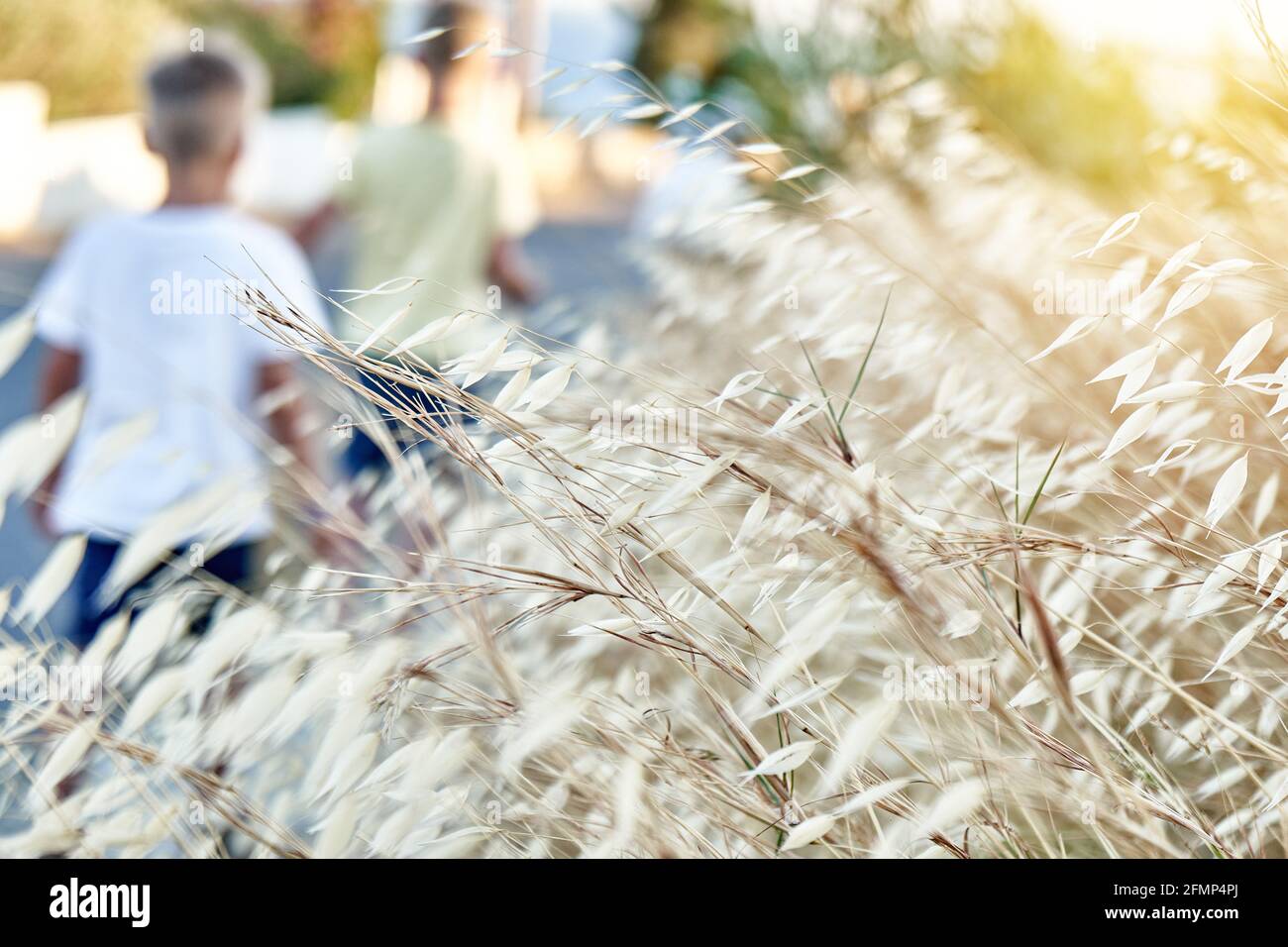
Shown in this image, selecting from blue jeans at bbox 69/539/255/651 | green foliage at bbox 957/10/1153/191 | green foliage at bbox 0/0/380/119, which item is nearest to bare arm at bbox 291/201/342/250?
blue jeans at bbox 69/539/255/651

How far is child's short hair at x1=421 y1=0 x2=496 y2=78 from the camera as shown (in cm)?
146

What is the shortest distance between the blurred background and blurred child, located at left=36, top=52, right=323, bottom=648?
170 mm

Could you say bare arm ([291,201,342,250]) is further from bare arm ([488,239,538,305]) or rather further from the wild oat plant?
the wild oat plant

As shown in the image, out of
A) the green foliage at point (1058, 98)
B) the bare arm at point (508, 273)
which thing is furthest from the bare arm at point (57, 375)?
the green foliage at point (1058, 98)

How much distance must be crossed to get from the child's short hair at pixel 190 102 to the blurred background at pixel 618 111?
0.53 ft

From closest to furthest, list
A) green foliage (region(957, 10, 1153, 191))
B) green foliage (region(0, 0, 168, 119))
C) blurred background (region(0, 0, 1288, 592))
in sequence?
blurred background (region(0, 0, 1288, 592)) → green foliage (region(957, 10, 1153, 191)) → green foliage (region(0, 0, 168, 119))

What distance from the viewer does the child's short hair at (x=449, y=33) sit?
146cm

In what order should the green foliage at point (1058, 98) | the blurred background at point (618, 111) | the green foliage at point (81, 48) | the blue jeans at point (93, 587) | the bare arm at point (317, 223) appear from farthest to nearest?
1. the green foliage at point (81, 48)
2. the green foliage at point (1058, 98)
3. the blurred background at point (618, 111)
4. the bare arm at point (317, 223)
5. the blue jeans at point (93, 587)

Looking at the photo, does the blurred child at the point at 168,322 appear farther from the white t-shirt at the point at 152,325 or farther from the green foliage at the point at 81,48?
the green foliage at the point at 81,48

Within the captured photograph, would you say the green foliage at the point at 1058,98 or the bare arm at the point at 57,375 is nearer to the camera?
the bare arm at the point at 57,375

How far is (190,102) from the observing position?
1157 mm

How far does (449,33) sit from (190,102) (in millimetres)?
482
